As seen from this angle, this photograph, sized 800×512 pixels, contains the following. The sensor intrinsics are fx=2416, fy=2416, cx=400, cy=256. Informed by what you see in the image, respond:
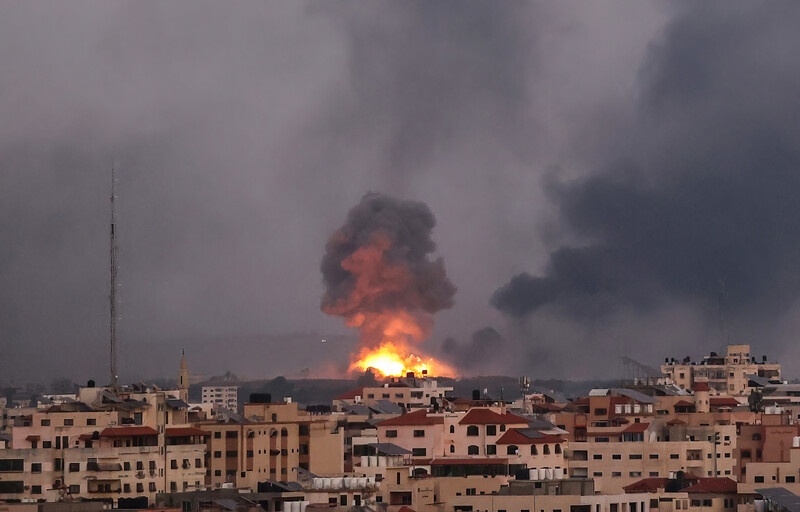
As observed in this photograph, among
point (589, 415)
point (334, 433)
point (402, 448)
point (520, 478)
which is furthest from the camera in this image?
point (589, 415)

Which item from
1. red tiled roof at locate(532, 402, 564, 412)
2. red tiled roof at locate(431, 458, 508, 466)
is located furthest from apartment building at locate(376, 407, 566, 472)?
red tiled roof at locate(532, 402, 564, 412)

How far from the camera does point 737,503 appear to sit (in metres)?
111

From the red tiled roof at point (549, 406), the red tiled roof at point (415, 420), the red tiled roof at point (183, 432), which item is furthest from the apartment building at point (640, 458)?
the red tiled roof at point (549, 406)

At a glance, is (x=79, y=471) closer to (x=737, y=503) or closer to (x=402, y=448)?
(x=402, y=448)

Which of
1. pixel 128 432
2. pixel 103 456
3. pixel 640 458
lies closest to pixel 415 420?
pixel 640 458

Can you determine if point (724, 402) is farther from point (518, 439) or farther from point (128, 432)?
point (128, 432)

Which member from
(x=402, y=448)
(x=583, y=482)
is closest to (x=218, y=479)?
(x=402, y=448)

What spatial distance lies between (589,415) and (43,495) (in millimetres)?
55863

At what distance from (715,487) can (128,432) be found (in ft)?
97.2

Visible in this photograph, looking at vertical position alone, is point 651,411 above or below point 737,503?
above

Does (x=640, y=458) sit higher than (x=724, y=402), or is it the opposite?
(x=724, y=402)

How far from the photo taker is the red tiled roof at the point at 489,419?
436 feet

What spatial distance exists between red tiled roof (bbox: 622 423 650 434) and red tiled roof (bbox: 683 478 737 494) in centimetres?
2832

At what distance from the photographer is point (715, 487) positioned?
112875mm
